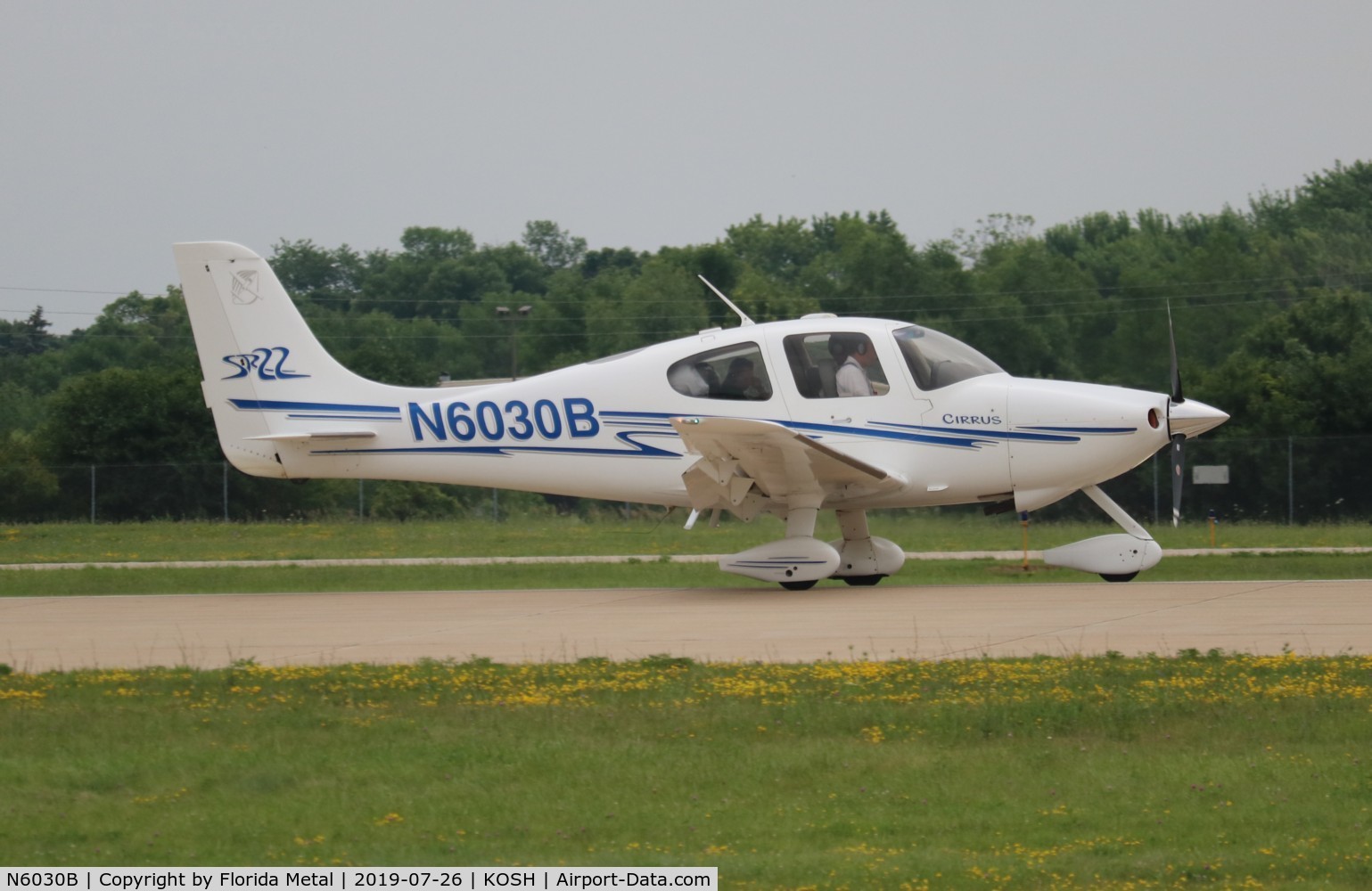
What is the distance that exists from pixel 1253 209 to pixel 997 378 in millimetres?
66948

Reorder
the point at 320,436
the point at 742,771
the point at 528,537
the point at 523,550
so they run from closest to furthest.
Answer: the point at 742,771, the point at 320,436, the point at 523,550, the point at 528,537

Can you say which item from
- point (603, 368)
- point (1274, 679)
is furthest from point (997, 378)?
point (1274, 679)

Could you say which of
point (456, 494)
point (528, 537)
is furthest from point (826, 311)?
point (528, 537)

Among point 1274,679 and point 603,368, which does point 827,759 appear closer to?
point 1274,679

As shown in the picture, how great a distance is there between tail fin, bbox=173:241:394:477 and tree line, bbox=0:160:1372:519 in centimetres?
2024

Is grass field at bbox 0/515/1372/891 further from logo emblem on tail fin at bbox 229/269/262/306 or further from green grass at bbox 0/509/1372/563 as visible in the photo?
green grass at bbox 0/509/1372/563

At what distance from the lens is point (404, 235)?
327 ft

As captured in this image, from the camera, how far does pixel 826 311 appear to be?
53781mm

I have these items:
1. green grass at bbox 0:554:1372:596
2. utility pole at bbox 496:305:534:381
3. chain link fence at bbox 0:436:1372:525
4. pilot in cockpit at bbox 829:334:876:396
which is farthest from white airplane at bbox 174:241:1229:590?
utility pole at bbox 496:305:534:381

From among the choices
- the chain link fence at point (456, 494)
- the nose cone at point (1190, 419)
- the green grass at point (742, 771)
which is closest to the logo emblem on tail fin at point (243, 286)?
the green grass at point (742, 771)

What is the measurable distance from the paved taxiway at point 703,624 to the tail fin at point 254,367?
73.4 inches

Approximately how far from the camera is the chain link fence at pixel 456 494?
31.9 meters

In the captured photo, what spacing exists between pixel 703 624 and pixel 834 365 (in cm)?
362
